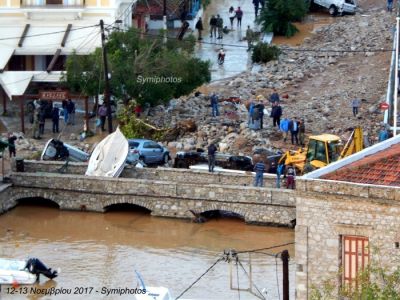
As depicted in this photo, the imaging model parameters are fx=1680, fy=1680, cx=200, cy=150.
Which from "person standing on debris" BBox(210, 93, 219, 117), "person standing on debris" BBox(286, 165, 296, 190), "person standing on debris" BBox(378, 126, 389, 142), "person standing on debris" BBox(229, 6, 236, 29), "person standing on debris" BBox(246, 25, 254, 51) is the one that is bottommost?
"person standing on debris" BBox(286, 165, 296, 190)

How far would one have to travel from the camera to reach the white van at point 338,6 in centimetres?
8438

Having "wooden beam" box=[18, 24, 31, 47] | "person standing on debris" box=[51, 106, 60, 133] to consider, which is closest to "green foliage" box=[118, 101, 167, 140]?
"person standing on debris" box=[51, 106, 60, 133]

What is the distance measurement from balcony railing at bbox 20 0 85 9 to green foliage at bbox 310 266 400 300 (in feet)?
112

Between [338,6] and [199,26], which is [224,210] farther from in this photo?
[338,6]

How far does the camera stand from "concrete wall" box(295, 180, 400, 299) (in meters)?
34.5

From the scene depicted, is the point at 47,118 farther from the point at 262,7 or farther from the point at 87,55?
the point at 262,7

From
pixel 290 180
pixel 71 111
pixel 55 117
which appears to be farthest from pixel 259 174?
pixel 71 111

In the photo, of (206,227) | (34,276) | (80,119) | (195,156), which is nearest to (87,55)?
(80,119)

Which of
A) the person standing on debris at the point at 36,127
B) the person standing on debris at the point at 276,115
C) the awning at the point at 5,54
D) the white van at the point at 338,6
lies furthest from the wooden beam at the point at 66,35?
the white van at the point at 338,6

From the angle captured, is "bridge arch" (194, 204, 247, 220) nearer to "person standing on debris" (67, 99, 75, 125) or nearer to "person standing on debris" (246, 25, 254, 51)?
"person standing on debris" (67, 99, 75, 125)

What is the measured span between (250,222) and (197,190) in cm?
198

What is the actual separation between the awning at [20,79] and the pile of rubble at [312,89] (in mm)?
4228

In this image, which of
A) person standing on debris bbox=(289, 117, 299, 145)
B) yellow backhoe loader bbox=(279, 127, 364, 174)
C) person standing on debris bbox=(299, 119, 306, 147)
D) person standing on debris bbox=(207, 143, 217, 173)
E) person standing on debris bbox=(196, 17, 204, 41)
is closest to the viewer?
yellow backhoe loader bbox=(279, 127, 364, 174)

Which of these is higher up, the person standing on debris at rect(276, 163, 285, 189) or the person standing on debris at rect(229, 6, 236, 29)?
the person standing on debris at rect(229, 6, 236, 29)
